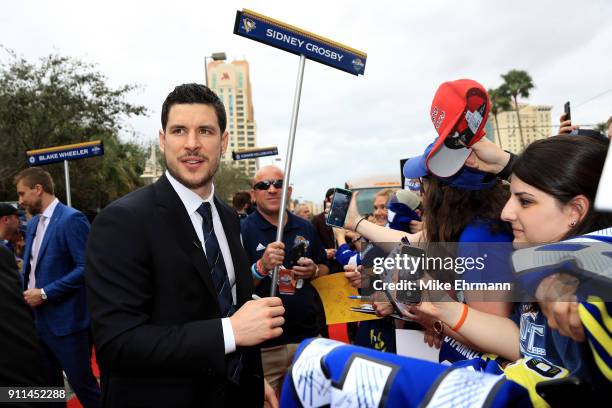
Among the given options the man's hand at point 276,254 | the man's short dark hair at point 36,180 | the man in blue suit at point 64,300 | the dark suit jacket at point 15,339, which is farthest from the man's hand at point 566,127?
the man's short dark hair at point 36,180

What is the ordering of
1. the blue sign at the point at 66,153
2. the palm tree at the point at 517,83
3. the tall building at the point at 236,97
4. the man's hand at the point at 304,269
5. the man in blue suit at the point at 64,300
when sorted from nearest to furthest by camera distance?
the man's hand at the point at 304,269
the man in blue suit at the point at 64,300
the blue sign at the point at 66,153
the palm tree at the point at 517,83
the tall building at the point at 236,97

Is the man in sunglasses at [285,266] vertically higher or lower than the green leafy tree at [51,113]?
lower

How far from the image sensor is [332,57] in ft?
10.4

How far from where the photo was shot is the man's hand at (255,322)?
1.88m

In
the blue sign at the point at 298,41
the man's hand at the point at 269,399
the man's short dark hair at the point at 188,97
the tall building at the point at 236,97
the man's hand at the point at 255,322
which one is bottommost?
the man's hand at the point at 269,399

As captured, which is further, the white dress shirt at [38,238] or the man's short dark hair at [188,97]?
the white dress shirt at [38,238]

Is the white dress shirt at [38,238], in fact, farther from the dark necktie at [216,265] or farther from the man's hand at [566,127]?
the man's hand at [566,127]

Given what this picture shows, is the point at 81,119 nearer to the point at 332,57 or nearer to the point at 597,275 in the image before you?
the point at 332,57

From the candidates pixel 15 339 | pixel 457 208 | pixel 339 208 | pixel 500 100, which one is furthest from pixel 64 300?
pixel 500 100

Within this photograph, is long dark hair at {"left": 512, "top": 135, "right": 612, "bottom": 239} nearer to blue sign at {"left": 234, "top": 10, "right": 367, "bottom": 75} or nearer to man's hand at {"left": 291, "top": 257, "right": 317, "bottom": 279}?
blue sign at {"left": 234, "top": 10, "right": 367, "bottom": 75}

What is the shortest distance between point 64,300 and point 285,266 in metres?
2.03

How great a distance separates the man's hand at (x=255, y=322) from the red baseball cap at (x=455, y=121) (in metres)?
1.01

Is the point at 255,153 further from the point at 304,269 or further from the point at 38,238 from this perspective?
the point at 304,269

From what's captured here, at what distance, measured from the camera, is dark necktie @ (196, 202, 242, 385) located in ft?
6.74
